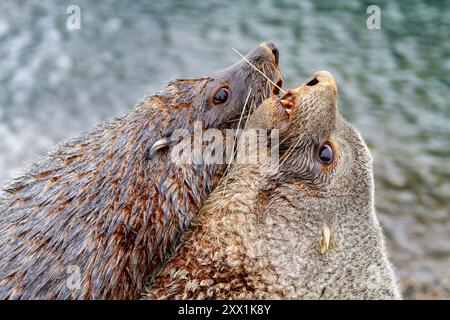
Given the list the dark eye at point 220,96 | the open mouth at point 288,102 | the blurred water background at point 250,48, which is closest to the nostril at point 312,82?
the open mouth at point 288,102

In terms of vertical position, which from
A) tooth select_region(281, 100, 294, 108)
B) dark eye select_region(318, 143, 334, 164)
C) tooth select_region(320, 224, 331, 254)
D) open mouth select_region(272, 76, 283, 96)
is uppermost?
open mouth select_region(272, 76, 283, 96)

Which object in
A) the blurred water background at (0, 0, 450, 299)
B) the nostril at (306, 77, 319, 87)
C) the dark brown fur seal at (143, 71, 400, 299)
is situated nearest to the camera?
the dark brown fur seal at (143, 71, 400, 299)

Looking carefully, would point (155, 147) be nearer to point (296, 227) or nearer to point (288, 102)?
point (288, 102)

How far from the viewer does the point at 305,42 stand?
15.2 m

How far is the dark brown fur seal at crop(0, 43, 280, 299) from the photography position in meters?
5.73

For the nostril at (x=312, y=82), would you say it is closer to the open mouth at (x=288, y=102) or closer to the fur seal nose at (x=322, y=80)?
the fur seal nose at (x=322, y=80)

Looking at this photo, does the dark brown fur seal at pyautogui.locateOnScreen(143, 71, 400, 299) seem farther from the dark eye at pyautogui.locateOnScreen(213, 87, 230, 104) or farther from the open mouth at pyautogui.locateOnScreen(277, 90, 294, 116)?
the dark eye at pyautogui.locateOnScreen(213, 87, 230, 104)

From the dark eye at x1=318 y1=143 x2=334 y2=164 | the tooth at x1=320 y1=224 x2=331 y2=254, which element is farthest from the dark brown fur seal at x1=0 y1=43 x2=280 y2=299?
the tooth at x1=320 y1=224 x2=331 y2=254

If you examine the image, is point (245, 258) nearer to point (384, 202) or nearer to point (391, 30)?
point (384, 202)

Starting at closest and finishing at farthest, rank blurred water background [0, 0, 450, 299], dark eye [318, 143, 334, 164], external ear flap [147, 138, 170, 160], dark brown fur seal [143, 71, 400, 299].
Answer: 1. dark brown fur seal [143, 71, 400, 299]
2. dark eye [318, 143, 334, 164]
3. external ear flap [147, 138, 170, 160]
4. blurred water background [0, 0, 450, 299]

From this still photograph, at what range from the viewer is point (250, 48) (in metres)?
14.1

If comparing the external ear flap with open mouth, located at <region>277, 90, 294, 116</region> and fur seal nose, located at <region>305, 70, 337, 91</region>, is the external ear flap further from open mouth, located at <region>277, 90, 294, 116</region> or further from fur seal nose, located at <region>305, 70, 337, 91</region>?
fur seal nose, located at <region>305, 70, 337, 91</region>

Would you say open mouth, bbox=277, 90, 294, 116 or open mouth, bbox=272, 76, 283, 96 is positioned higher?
open mouth, bbox=272, 76, 283, 96

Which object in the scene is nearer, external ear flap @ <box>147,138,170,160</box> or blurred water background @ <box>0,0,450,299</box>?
external ear flap @ <box>147,138,170,160</box>
